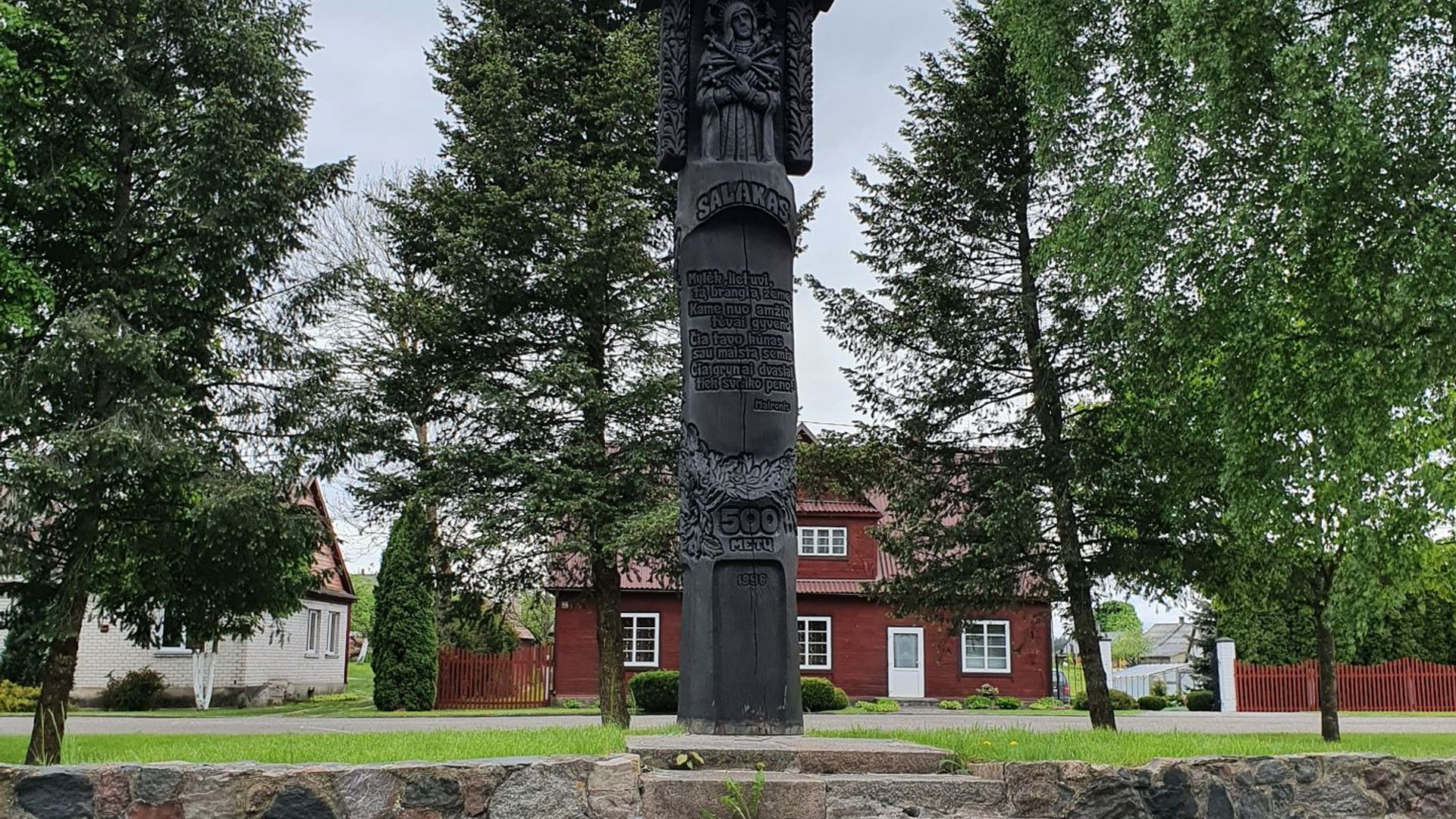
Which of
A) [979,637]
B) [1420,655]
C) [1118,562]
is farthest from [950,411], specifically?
[1420,655]

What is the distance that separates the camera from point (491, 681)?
88.3 feet

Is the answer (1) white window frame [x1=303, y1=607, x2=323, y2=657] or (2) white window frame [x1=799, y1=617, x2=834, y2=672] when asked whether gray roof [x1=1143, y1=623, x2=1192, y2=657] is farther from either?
(1) white window frame [x1=303, y1=607, x2=323, y2=657]

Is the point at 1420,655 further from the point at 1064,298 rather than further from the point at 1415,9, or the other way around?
the point at 1415,9

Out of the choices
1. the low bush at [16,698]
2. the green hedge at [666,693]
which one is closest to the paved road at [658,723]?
the green hedge at [666,693]

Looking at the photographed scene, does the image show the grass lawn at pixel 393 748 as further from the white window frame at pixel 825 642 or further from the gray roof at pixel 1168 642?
the gray roof at pixel 1168 642

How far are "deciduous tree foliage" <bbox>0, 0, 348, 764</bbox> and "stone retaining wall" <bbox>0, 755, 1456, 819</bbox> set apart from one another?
23.5 feet

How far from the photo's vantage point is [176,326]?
12664 mm

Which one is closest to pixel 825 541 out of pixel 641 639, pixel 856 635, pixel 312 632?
pixel 856 635

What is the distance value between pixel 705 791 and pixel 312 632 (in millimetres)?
31058

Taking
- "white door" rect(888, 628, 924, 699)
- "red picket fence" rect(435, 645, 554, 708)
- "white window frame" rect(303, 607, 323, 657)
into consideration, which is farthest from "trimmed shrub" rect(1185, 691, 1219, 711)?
"white window frame" rect(303, 607, 323, 657)

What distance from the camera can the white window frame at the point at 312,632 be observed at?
1287 inches

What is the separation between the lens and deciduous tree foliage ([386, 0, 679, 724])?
53.4 ft

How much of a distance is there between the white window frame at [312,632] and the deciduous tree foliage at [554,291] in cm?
1771

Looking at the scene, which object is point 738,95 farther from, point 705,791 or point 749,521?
point 705,791
